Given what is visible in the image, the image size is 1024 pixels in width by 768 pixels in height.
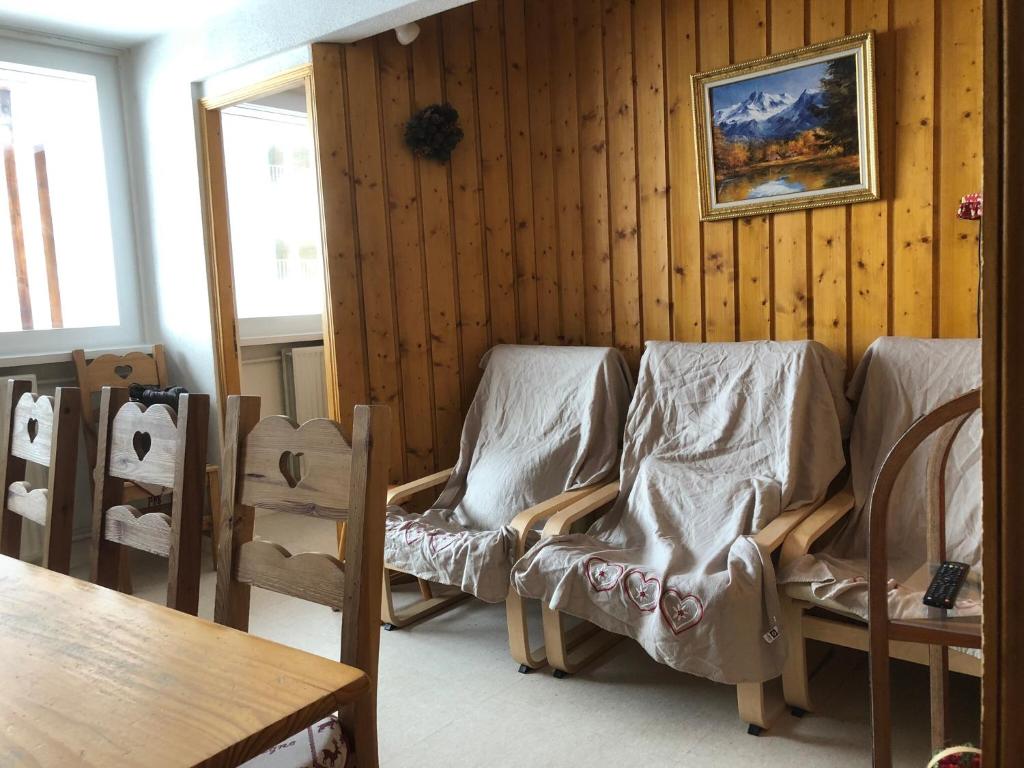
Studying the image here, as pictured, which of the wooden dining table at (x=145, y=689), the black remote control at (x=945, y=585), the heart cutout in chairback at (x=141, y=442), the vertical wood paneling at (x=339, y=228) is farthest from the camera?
the vertical wood paneling at (x=339, y=228)

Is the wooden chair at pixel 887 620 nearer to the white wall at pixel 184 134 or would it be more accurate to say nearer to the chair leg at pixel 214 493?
the white wall at pixel 184 134

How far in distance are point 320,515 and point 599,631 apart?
5.86ft

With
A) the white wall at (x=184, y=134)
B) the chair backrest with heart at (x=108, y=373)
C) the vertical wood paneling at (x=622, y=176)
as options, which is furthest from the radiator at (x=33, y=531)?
the vertical wood paneling at (x=622, y=176)

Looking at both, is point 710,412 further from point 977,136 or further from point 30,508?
point 30,508

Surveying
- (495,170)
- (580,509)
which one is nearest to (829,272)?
(580,509)

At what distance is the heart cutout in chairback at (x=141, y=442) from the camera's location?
1691 millimetres

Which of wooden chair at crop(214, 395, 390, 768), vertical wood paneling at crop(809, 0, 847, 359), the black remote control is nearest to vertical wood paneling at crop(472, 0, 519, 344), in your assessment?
vertical wood paneling at crop(809, 0, 847, 359)

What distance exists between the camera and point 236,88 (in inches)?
136

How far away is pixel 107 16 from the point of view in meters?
3.48

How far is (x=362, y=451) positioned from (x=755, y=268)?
7.10 feet

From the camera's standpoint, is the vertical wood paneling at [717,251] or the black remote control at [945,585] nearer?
Answer: the black remote control at [945,585]

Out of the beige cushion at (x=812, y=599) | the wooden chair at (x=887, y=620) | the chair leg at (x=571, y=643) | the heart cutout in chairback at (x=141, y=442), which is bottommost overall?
the chair leg at (x=571, y=643)

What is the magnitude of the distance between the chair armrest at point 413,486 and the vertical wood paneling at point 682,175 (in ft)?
3.47

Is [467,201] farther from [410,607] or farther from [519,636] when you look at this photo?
[519,636]
